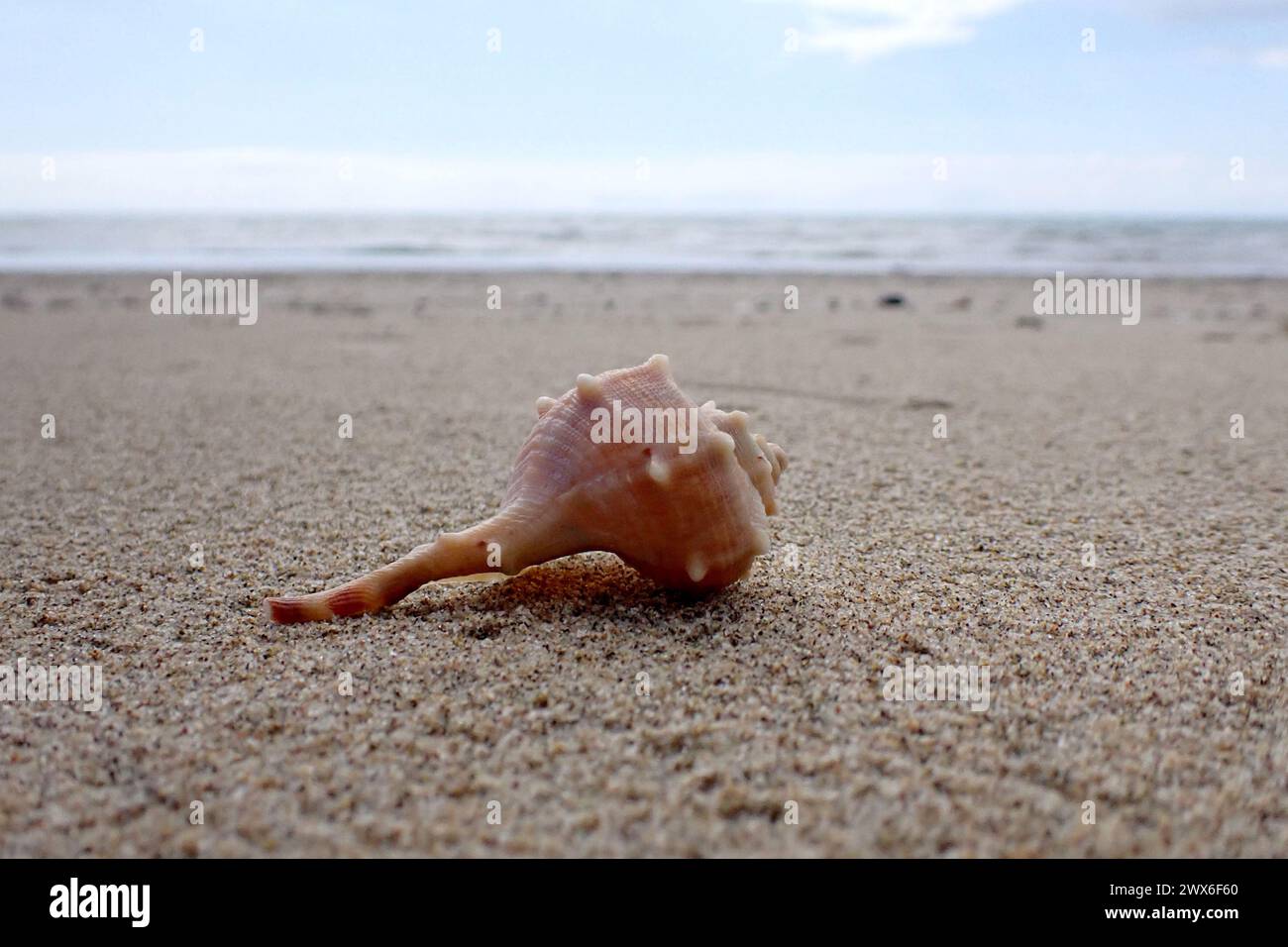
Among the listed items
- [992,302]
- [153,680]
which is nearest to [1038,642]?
[153,680]

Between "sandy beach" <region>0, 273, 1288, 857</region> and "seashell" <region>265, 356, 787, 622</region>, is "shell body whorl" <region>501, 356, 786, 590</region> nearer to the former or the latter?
"seashell" <region>265, 356, 787, 622</region>

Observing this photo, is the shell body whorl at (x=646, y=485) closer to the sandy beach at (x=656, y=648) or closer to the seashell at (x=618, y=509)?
the seashell at (x=618, y=509)

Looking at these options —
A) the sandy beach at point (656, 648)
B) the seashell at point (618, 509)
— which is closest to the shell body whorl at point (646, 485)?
the seashell at point (618, 509)

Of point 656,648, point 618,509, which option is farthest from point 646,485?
point 656,648

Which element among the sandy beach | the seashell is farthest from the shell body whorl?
the sandy beach

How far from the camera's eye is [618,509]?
2271 mm

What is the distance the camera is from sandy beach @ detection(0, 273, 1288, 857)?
5.27ft

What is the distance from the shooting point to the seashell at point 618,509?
227 cm

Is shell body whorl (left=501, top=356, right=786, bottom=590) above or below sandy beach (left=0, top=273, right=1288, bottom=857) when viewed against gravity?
above

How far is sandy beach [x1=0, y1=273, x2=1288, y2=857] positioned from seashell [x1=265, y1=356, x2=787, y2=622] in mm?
94

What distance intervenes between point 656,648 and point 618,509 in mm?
330

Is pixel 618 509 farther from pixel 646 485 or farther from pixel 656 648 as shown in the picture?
pixel 656 648

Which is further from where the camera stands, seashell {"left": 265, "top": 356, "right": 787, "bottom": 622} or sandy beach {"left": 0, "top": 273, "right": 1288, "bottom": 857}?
seashell {"left": 265, "top": 356, "right": 787, "bottom": 622}

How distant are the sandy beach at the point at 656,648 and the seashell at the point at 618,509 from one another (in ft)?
0.31
